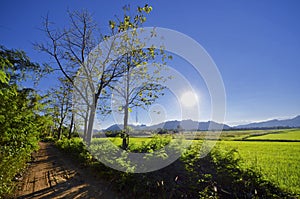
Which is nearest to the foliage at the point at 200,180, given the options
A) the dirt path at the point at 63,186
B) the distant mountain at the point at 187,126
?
the dirt path at the point at 63,186

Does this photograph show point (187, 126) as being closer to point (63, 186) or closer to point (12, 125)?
point (63, 186)

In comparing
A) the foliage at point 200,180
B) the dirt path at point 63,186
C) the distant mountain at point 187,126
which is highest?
the distant mountain at point 187,126

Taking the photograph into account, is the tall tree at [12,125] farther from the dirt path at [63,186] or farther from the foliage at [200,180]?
the foliage at [200,180]

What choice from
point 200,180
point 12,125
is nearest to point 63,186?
point 12,125

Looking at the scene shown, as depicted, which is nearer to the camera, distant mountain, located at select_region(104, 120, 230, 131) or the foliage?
the foliage

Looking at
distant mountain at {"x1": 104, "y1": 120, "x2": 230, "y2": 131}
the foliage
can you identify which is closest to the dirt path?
the foliage

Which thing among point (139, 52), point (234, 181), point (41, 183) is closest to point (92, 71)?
point (139, 52)

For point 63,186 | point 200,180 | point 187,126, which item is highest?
point 187,126

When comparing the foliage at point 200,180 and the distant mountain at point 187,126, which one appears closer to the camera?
the foliage at point 200,180

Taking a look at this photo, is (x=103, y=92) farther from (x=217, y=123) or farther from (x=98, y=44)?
(x=217, y=123)

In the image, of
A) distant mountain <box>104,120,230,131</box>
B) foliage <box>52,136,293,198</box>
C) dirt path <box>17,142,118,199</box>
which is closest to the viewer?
foliage <box>52,136,293,198</box>

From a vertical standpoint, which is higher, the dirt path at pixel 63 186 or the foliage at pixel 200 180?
the foliage at pixel 200 180

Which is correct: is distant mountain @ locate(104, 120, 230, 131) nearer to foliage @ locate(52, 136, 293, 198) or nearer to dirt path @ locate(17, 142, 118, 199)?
foliage @ locate(52, 136, 293, 198)

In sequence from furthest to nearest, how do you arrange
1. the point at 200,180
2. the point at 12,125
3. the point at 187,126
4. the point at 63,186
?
the point at 187,126, the point at 12,125, the point at 63,186, the point at 200,180
